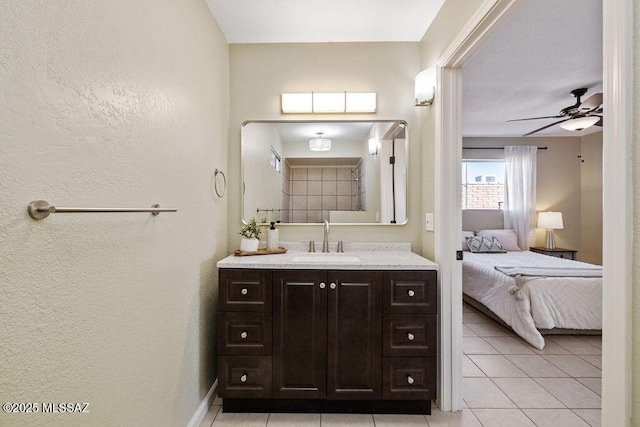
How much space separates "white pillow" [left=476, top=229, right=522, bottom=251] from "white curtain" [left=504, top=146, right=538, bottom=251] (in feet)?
0.68

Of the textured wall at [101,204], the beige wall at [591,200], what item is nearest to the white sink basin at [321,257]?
the textured wall at [101,204]

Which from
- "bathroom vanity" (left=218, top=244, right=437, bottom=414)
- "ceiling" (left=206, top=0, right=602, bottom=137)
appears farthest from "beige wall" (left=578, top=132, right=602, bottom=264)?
"bathroom vanity" (left=218, top=244, right=437, bottom=414)

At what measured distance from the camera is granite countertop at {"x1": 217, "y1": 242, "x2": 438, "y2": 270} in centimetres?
178

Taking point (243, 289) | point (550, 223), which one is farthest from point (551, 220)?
point (243, 289)

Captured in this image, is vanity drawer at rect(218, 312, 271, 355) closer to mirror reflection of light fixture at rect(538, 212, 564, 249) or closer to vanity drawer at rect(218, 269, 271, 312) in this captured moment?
vanity drawer at rect(218, 269, 271, 312)

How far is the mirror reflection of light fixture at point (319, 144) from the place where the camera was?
2.37 meters

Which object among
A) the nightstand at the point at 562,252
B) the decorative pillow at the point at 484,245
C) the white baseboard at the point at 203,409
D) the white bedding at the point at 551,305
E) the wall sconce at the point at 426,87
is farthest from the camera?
the nightstand at the point at 562,252

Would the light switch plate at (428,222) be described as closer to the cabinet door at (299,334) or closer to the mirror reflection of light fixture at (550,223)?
the cabinet door at (299,334)

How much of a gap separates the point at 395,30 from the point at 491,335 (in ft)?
9.83

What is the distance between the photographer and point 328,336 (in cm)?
176

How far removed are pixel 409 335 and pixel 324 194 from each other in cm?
117

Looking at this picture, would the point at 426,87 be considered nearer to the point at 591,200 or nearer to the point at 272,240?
the point at 272,240

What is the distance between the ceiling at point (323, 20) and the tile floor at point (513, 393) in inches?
99.8

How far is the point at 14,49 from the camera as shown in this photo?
71cm
